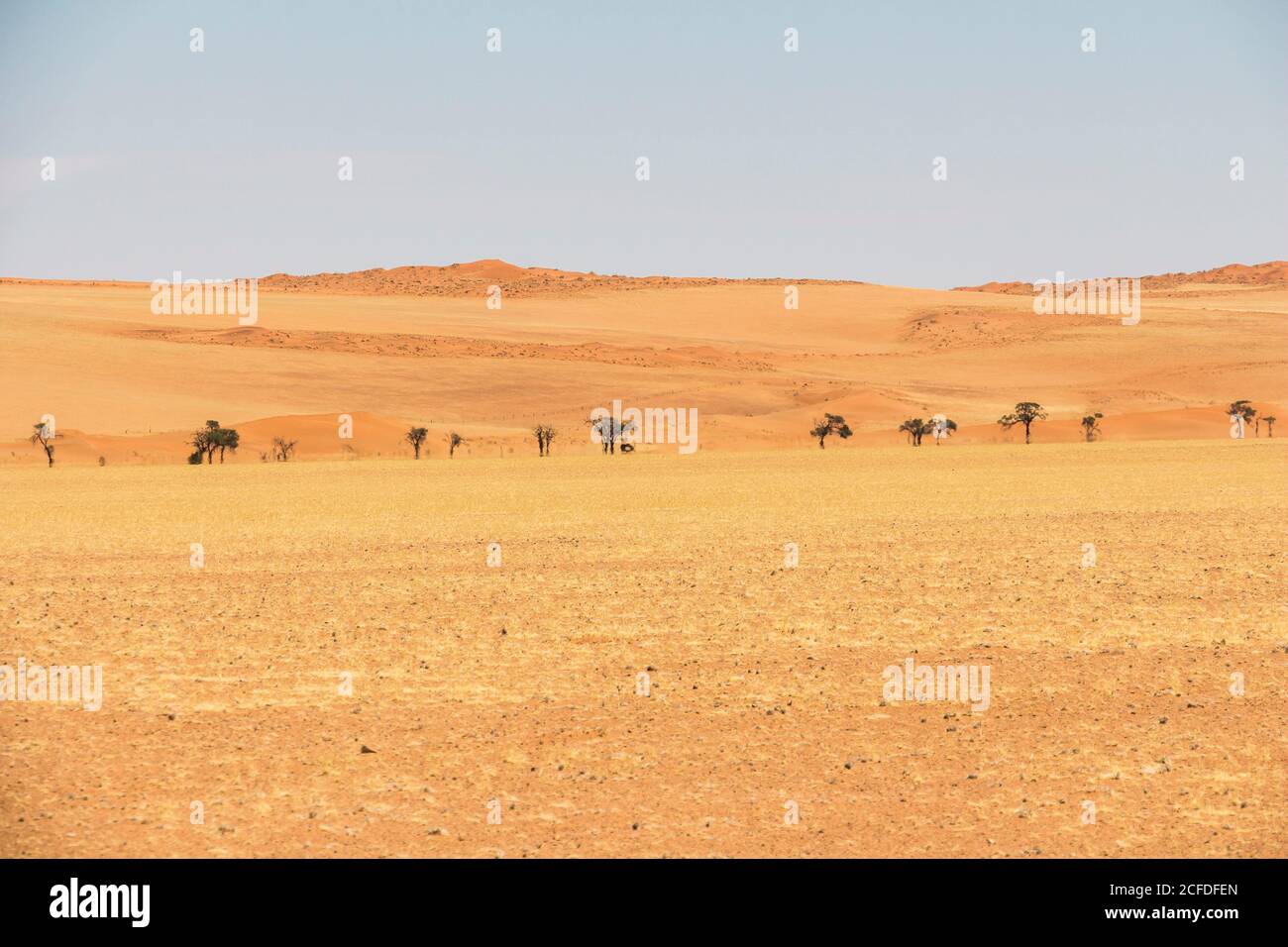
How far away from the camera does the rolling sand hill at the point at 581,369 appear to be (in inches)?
3622

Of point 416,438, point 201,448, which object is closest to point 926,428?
point 416,438

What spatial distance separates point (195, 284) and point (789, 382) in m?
89.0

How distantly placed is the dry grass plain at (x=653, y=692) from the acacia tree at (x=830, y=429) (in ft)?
186

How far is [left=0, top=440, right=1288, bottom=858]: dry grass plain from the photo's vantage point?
9.71 m

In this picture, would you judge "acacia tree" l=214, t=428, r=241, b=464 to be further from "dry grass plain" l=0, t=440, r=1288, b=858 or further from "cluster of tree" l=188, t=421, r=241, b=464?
"dry grass plain" l=0, t=440, r=1288, b=858

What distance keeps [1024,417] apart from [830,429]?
13.4m

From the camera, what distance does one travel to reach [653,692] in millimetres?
13711

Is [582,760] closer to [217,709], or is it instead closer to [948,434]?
[217,709]

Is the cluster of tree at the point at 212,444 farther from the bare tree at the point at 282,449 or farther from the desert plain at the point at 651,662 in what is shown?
the desert plain at the point at 651,662

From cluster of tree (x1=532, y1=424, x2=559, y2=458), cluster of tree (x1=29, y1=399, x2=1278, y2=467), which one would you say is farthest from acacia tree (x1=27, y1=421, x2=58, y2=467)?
cluster of tree (x1=532, y1=424, x2=559, y2=458)

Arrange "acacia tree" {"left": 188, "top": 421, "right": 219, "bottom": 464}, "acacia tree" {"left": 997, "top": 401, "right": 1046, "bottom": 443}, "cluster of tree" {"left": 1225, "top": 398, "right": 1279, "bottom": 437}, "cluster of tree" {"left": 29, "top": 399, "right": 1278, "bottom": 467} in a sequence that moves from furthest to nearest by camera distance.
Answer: "cluster of tree" {"left": 1225, "top": 398, "right": 1279, "bottom": 437} < "acacia tree" {"left": 997, "top": 401, "right": 1046, "bottom": 443} < "cluster of tree" {"left": 29, "top": 399, "right": 1278, "bottom": 467} < "acacia tree" {"left": 188, "top": 421, "right": 219, "bottom": 464}

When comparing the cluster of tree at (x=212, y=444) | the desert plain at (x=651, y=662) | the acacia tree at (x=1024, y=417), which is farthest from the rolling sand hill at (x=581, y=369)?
the desert plain at (x=651, y=662)

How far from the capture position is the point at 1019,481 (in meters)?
47.0

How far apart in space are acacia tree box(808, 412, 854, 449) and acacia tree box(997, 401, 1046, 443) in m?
10.5
